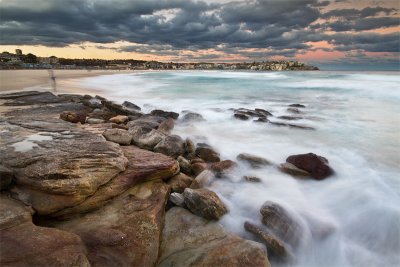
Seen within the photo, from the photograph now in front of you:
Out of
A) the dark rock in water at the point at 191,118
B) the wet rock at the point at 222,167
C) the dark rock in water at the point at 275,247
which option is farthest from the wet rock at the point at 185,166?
the dark rock in water at the point at 191,118

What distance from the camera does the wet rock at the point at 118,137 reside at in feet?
15.6

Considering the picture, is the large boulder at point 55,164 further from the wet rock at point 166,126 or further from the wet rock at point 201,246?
the wet rock at point 166,126

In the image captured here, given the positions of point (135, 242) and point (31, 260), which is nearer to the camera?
point (31, 260)

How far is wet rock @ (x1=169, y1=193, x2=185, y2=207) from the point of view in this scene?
12.1 ft

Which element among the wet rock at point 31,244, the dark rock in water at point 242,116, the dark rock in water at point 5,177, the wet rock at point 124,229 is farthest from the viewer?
the dark rock in water at point 242,116

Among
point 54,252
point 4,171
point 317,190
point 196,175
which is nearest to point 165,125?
point 196,175

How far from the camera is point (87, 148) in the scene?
12.3ft

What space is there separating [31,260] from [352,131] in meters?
8.12

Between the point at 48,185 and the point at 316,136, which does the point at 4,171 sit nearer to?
the point at 48,185

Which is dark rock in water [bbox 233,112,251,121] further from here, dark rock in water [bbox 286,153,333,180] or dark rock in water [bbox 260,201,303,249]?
dark rock in water [bbox 260,201,303,249]

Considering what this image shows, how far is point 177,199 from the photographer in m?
3.73

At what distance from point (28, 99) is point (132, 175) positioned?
25.4ft

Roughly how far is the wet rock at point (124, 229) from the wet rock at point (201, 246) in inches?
5.4

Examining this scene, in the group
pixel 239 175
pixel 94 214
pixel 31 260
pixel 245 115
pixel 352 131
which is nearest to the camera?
pixel 31 260
